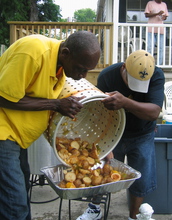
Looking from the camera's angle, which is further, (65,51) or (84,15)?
(84,15)

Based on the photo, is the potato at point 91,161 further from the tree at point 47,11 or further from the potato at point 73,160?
the tree at point 47,11

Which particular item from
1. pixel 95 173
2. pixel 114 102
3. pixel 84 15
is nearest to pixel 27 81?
pixel 114 102

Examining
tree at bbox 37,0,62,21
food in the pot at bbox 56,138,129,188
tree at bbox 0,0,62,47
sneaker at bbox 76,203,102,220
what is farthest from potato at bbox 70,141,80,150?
tree at bbox 37,0,62,21

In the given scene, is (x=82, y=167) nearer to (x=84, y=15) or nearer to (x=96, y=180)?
(x=96, y=180)

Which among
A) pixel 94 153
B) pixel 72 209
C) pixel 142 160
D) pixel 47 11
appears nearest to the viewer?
pixel 94 153

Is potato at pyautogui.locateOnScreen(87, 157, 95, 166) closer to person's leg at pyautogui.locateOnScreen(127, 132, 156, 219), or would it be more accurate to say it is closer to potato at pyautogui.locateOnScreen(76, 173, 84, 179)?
potato at pyautogui.locateOnScreen(76, 173, 84, 179)

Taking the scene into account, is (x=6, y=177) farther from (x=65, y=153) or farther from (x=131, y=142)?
(x=131, y=142)

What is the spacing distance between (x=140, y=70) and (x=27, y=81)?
869 millimetres

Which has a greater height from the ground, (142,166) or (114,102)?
(114,102)

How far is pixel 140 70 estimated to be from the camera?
2.08 m

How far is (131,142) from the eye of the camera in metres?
2.52

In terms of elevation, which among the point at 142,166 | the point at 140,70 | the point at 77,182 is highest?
the point at 140,70

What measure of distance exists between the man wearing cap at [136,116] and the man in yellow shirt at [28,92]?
0.60m

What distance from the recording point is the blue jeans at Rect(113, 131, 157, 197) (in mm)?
2445
